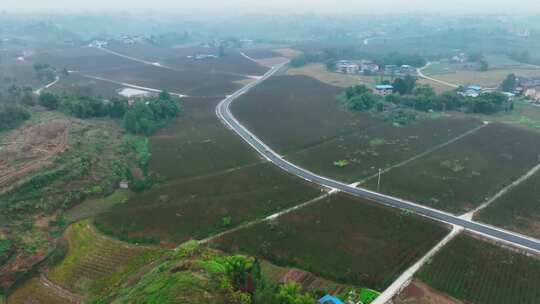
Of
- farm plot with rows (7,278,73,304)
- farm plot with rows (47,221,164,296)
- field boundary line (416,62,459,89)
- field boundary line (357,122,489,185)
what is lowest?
farm plot with rows (7,278,73,304)

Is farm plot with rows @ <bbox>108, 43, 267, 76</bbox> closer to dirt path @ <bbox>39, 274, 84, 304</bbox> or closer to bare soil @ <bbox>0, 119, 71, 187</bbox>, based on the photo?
bare soil @ <bbox>0, 119, 71, 187</bbox>

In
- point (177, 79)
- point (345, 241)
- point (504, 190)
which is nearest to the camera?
point (345, 241)

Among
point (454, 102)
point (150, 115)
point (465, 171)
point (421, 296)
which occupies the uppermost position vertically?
point (454, 102)

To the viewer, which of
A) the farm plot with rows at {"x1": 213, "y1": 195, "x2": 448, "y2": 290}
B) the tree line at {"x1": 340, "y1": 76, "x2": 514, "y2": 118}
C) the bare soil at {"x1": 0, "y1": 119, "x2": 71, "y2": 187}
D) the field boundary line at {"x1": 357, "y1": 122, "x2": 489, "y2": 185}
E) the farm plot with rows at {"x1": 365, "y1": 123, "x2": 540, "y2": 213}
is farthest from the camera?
the tree line at {"x1": 340, "y1": 76, "x2": 514, "y2": 118}

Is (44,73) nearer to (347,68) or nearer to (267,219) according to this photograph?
(347,68)

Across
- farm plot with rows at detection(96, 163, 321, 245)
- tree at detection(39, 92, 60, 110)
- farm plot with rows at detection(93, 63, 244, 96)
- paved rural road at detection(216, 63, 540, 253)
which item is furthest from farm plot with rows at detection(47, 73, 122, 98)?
farm plot with rows at detection(96, 163, 321, 245)

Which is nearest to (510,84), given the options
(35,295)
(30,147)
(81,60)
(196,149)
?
(196,149)

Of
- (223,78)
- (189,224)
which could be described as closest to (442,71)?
(223,78)
